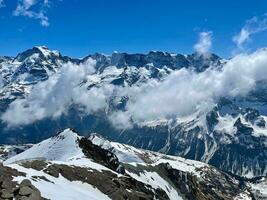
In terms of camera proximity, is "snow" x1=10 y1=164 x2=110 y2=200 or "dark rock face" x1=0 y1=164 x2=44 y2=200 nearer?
"dark rock face" x1=0 y1=164 x2=44 y2=200

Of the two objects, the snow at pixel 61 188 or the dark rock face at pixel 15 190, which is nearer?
the dark rock face at pixel 15 190

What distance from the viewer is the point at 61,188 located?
114 metres

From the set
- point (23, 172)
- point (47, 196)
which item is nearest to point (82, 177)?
point (23, 172)

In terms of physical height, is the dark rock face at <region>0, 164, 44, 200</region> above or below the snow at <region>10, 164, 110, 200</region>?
below

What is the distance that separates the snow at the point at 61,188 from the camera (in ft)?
334

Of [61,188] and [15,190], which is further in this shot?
[61,188]

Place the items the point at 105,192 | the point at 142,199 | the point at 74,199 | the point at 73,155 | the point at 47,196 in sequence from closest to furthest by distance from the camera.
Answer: the point at 47,196 < the point at 74,199 < the point at 105,192 < the point at 142,199 < the point at 73,155

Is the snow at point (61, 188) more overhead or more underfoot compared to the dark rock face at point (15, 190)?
more overhead

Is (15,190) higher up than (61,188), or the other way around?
Result: (61,188)

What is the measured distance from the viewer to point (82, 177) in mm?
141500

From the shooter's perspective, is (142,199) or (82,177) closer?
(82,177)

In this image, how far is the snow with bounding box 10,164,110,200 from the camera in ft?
334

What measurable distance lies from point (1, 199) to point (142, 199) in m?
74.3

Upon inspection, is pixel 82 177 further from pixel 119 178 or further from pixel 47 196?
pixel 47 196
